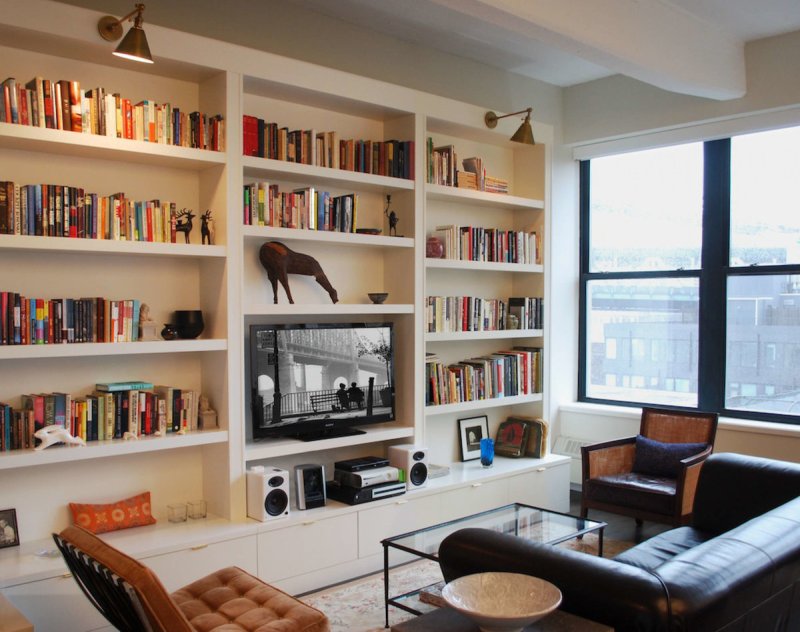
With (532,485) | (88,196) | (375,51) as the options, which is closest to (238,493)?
(88,196)

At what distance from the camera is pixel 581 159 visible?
5875 millimetres

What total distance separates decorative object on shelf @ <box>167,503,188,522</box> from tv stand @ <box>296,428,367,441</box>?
2.42 ft

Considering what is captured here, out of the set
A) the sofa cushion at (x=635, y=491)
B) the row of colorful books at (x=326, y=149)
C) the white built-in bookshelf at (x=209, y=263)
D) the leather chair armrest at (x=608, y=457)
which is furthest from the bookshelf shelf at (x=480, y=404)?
the row of colorful books at (x=326, y=149)

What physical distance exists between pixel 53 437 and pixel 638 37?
364 centimetres

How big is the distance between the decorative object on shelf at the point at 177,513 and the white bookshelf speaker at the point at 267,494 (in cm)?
31

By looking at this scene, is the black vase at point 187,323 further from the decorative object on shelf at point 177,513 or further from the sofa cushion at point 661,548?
the sofa cushion at point 661,548

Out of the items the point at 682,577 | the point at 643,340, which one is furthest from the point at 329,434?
the point at 643,340

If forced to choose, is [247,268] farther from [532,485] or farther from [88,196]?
[532,485]

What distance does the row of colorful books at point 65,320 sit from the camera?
314cm

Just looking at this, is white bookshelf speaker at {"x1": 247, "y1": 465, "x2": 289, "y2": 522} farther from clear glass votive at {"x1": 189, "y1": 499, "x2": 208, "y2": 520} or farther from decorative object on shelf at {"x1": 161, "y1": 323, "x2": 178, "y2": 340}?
decorative object on shelf at {"x1": 161, "y1": 323, "x2": 178, "y2": 340}

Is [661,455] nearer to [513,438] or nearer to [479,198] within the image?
[513,438]

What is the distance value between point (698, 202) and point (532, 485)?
229 cm

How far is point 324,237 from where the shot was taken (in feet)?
13.4

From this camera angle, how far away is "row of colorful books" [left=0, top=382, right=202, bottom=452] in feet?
10.5
